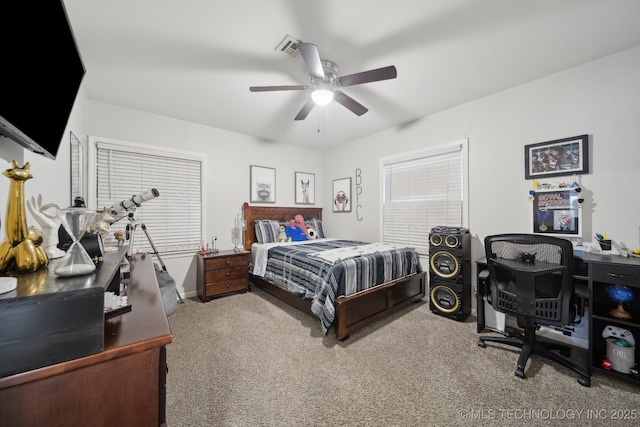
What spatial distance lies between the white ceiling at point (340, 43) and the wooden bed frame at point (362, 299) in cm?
215

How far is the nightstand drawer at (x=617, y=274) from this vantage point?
1.70 metres

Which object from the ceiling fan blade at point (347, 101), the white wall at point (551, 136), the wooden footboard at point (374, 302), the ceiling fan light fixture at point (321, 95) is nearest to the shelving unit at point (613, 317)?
the white wall at point (551, 136)

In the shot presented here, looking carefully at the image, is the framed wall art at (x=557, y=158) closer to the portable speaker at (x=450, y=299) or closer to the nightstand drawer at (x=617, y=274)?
the nightstand drawer at (x=617, y=274)

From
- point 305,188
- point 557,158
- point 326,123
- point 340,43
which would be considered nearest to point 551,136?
point 557,158

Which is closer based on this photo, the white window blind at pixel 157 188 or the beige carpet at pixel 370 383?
the beige carpet at pixel 370 383

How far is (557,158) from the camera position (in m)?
2.42

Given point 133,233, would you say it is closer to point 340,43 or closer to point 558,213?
point 340,43

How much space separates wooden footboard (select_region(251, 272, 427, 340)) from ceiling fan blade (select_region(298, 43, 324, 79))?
204 centimetres

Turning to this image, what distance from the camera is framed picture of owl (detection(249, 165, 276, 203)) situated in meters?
4.24

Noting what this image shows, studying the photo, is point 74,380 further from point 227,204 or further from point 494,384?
point 227,204

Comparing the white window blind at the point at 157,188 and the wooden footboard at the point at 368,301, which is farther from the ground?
the white window blind at the point at 157,188

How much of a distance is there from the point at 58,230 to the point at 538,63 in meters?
3.95

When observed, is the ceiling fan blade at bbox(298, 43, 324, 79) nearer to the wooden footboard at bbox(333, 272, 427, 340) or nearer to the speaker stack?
the wooden footboard at bbox(333, 272, 427, 340)

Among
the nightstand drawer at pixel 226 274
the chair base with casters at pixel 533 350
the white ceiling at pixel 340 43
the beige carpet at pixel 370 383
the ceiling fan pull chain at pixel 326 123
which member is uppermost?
the white ceiling at pixel 340 43
